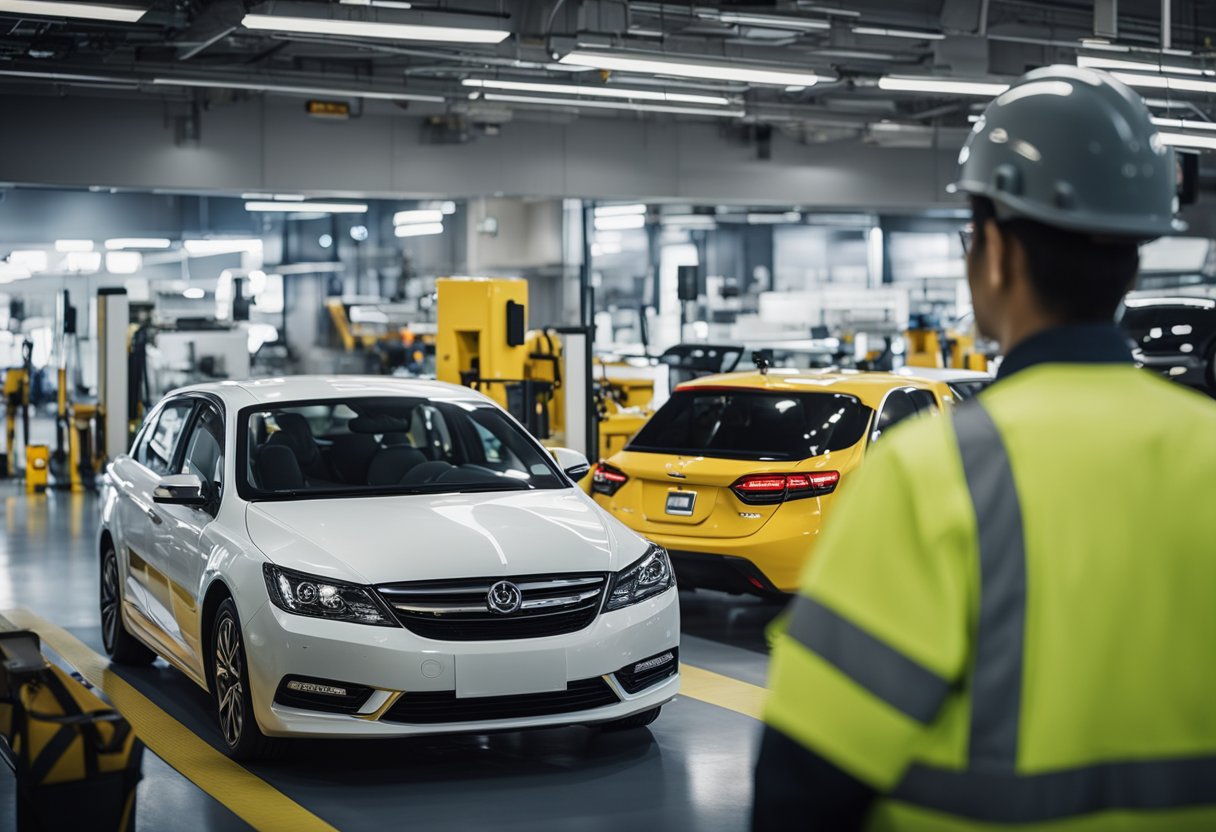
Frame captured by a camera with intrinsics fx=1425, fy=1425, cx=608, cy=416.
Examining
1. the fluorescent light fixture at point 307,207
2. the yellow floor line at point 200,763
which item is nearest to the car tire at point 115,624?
the yellow floor line at point 200,763

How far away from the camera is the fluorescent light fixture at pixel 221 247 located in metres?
21.3

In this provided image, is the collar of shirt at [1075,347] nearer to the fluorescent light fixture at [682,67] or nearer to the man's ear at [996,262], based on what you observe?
the man's ear at [996,262]

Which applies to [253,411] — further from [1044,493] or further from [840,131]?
[840,131]

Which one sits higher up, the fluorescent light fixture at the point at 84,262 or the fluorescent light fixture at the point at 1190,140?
the fluorescent light fixture at the point at 1190,140

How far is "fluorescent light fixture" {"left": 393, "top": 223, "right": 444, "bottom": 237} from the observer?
25.8 m

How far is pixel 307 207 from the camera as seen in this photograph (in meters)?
22.3

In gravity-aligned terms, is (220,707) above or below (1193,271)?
below

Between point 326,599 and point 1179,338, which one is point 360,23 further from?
point 1179,338

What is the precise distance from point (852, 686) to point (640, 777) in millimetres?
4049

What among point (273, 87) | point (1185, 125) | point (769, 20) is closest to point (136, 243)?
point (273, 87)

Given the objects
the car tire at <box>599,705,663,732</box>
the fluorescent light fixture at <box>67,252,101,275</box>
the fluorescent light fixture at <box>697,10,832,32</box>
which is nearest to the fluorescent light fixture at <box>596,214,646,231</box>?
the fluorescent light fixture at <box>67,252,101,275</box>

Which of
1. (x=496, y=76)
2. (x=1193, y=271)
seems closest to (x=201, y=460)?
(x=496, y=76)

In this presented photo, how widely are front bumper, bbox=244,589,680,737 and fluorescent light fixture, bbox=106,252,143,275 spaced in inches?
656

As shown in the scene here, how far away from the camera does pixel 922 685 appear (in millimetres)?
1237
